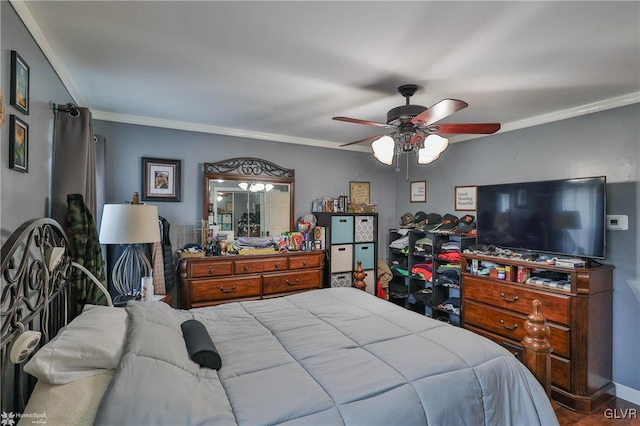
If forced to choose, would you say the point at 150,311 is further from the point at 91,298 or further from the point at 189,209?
the point at 189,209

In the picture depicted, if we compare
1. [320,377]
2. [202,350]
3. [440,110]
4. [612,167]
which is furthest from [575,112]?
[202,350]

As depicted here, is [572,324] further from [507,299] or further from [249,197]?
[249,197]

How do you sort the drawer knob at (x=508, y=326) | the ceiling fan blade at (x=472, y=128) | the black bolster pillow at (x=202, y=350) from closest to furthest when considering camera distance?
the black bolster pillow at (x=202, y=350), the ceiling fan blade at (x=472, y=128), the drawer knob at (x=508, y=326)

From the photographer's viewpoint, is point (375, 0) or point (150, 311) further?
point (150, 311)

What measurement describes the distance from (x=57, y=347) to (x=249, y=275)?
8.03 feet

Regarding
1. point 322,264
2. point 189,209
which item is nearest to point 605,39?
point 322,264

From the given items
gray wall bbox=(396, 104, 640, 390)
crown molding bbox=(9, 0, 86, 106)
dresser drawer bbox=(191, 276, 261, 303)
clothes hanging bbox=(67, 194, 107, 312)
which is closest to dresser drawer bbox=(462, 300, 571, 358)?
gray wall bbox=(396, 104, 640, 390)

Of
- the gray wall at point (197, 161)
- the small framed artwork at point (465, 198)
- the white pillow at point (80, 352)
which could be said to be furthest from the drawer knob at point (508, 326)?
the white pillow at point (80, 352)

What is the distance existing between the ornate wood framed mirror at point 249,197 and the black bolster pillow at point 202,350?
2231mm

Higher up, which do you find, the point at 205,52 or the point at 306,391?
the point at 205,52

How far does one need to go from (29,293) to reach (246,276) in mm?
2195

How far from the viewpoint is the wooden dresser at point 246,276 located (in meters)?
3.33

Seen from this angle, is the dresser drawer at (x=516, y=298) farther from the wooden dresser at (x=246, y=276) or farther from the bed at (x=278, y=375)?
the wooden dresser at (x=246, y=276)

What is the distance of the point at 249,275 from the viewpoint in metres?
3.60
